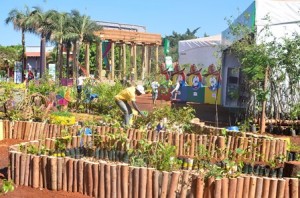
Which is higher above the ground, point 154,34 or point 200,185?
point 154,34

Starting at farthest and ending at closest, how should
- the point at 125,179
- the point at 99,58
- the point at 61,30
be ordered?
the point at 61,30 < the point at 99,58 < the point at 125,179

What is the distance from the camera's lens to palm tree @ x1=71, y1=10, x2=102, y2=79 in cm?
3841

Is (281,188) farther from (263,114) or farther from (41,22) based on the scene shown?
(41,22)

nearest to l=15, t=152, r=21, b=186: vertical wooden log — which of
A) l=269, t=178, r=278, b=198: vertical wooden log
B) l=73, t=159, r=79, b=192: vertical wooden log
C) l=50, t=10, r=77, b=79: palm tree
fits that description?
l=73, t=159, r=79, b=192: vertical wooden log

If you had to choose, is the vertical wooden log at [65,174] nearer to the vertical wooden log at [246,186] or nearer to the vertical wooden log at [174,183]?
the vertical wooden log at [174,183]

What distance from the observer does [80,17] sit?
129 ft

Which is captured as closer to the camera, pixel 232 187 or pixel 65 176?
pixel 232 187

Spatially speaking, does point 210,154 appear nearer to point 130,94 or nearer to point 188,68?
point 130,94

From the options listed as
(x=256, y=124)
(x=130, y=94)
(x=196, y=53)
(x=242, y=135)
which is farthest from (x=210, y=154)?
(x=196, y=53)

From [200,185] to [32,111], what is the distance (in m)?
6.96

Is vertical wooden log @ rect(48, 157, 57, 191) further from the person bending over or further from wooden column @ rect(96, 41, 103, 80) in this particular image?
wooden column @ rect(96, 41, 103, 80)

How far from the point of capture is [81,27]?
3847cm

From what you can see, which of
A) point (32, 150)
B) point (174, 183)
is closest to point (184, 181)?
point (174, 183)

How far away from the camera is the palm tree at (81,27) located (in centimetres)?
3841
